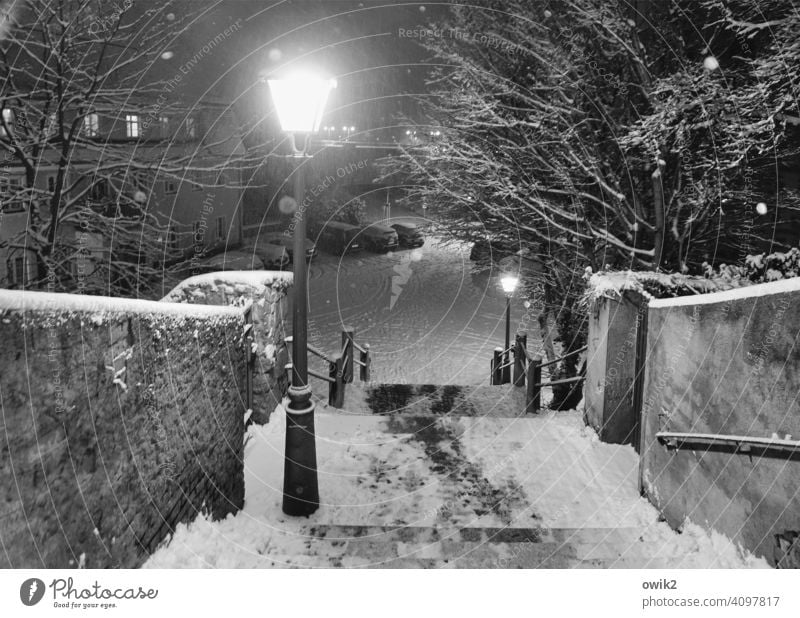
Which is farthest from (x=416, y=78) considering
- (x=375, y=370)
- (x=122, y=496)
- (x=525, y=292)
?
(x=122, y=496)

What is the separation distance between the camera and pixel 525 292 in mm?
14695

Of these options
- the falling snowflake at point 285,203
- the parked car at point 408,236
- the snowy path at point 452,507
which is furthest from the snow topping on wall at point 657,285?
the falling snowflake at point 285,203

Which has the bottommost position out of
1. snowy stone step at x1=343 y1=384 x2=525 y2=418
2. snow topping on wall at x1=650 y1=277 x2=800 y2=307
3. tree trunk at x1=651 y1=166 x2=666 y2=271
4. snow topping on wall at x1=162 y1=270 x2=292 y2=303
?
snowy stone step at x1=343 y1=384 x2=525 y2=418

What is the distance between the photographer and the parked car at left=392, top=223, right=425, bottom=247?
31.4 metres

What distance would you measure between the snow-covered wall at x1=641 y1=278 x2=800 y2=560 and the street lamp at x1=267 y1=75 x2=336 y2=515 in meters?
3.32

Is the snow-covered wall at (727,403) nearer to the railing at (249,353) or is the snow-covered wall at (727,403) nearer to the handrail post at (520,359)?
the handrail post at (520,359)

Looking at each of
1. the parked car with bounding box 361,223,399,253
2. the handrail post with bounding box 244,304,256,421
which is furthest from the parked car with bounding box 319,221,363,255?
the handrail post with bounding box 244,304,256,421

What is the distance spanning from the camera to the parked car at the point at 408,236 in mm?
31359

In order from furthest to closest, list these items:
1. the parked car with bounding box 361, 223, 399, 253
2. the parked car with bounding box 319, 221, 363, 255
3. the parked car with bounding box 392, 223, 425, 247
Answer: the parked car with bounding box 392, 223, 425, 247 < the parked car with bounding box 319, 221, 363, 255 < the parked car with bounding box 361, 223, 399, 253

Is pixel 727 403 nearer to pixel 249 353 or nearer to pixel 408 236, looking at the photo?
pixel 249 353

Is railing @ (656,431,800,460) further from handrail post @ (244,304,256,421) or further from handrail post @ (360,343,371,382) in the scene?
handrail post @ (360,343,371,382)

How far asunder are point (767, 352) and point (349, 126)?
128 feet

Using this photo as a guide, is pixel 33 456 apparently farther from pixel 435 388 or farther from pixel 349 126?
pixel 349 126

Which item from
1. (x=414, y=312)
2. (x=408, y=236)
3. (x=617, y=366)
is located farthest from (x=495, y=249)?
(x=408, y=236)
